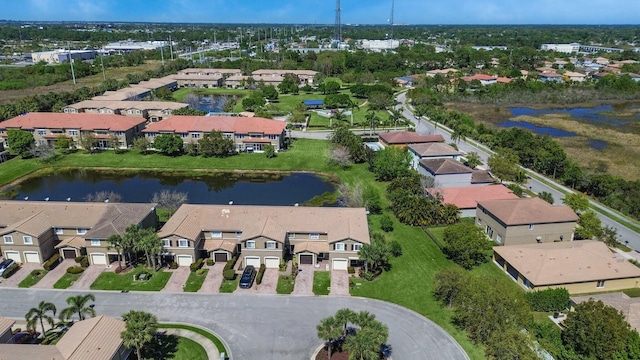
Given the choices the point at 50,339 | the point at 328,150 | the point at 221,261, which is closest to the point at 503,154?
the point at 328,150

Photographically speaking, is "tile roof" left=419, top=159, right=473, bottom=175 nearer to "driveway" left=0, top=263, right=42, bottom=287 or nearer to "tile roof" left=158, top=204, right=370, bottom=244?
"tile roof" left=158, top=204, right=370, bottom=244

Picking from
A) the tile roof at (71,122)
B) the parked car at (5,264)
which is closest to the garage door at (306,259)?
the parked car at (5,264)

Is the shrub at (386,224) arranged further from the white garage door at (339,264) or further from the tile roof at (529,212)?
the tile roof at (529,212)

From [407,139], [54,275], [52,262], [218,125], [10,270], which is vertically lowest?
[54,275]

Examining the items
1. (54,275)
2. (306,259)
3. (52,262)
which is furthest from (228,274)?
(52,262)

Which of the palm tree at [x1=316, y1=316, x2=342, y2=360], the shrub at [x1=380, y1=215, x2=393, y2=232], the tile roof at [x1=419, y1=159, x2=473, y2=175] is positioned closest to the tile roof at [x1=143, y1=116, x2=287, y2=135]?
the tile roof at [x1=419, y1=159, x2=473, y2=175]

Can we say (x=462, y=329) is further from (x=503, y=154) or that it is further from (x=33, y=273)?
(x=503, y=154)

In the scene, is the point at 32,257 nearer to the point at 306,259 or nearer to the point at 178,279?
the point at 178,279
